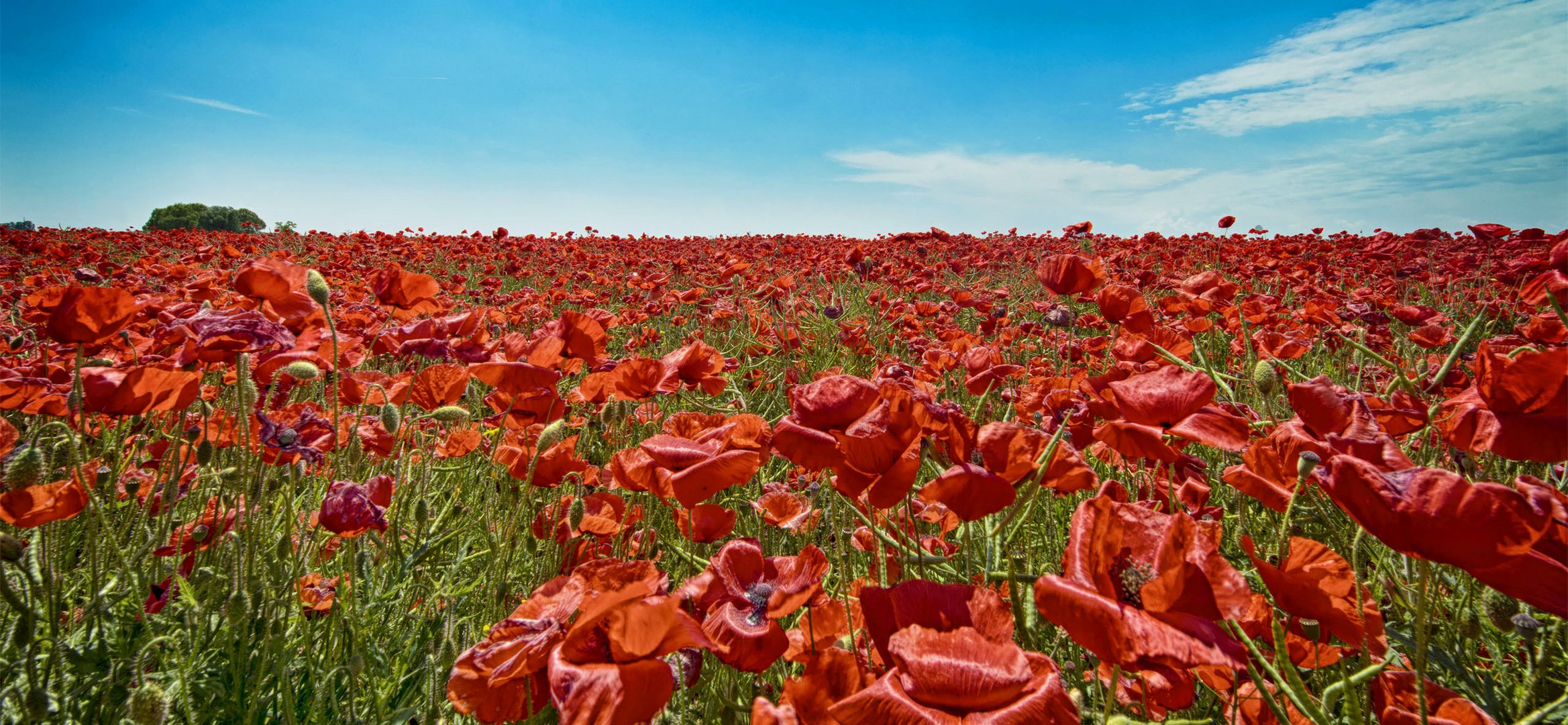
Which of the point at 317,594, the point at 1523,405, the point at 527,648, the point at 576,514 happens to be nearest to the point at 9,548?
the point at 317,594

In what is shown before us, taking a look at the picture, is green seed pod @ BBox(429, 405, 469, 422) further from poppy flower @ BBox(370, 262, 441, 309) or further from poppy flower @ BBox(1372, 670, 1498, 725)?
poppy flower @ BBox(1372, 670, 1498, 725)

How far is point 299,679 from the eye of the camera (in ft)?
4.01

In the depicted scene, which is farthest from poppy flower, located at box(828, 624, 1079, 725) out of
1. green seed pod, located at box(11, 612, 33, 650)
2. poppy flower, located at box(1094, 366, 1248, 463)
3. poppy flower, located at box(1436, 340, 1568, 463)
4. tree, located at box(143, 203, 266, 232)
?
tree, located at box(143, 203, 266, 232)

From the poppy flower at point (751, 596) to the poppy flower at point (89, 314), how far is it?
3.55ft

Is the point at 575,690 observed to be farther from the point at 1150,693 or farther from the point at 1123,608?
the point at 1150,693

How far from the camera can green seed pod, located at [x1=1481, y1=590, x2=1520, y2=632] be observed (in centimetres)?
84

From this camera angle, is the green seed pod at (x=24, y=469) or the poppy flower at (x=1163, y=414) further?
the green seed pod at (x=24, y=469)

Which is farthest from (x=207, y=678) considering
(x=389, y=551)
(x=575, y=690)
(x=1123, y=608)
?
(x=1123, y=608)

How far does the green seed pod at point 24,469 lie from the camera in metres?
0.89

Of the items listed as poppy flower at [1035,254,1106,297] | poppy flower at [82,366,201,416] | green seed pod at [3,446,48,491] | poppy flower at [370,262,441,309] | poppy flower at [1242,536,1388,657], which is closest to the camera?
poppy flower at [1242,536,1388,657]

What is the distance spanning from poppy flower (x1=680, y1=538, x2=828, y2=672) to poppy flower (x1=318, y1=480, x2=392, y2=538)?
676 mm

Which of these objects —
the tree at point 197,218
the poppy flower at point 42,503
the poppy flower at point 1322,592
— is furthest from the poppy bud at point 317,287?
the tree at point 197,218

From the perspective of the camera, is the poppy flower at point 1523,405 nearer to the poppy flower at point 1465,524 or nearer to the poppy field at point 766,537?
the poppy field at point 766,537

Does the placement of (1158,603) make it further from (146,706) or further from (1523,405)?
(146,706)
